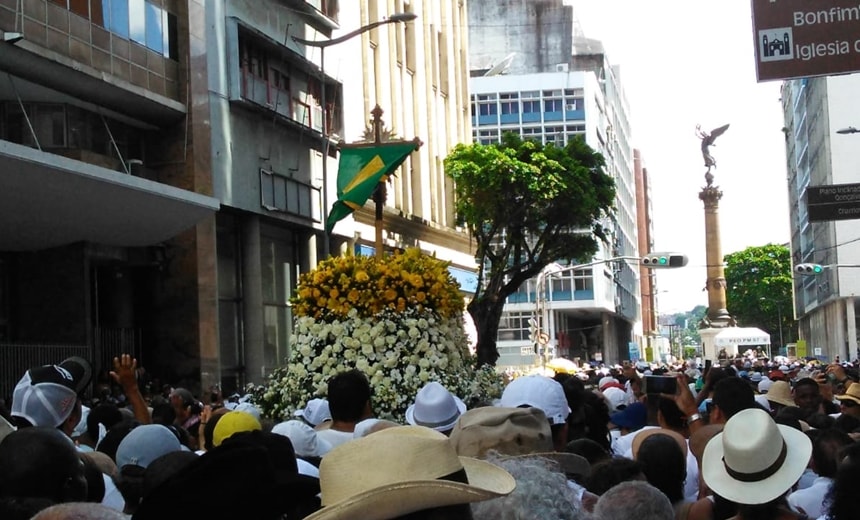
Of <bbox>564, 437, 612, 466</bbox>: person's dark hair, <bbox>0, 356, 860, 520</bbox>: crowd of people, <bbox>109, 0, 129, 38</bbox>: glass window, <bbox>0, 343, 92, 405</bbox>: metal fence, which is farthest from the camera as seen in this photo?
<bbox>109, 0, 129, 38</bbox>: glass window

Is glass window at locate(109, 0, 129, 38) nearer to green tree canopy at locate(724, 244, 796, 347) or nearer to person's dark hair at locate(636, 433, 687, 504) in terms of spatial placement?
person's dark hair at locate(636, 433, 687, 504)

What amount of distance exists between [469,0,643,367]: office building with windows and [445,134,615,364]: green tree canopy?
1062 inches

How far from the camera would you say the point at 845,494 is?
4.75 m

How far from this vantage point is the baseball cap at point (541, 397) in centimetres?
723

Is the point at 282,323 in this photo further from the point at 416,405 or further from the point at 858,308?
the point at 858,308

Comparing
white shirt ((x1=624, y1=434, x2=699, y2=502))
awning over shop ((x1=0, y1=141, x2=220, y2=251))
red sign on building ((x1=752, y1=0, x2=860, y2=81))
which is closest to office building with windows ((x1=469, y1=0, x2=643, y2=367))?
awning over shop ((x1=0, y1=141, x2=220, y2=251))

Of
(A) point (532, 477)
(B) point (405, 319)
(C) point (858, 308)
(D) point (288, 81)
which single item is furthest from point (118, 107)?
(C) point (858, 308)

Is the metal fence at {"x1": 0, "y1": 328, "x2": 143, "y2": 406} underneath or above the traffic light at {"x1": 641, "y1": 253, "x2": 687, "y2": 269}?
underneath

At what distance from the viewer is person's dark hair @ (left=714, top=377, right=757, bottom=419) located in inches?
331

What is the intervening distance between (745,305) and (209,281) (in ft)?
356

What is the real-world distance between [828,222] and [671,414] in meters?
67.8

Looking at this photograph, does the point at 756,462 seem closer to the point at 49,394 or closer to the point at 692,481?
the point at 692,481

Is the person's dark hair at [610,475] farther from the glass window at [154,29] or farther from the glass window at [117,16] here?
the glass window at [154,29]

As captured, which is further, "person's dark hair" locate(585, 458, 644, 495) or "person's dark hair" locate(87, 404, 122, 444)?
"person's dark hair" locate(87, 404, 122, 444)
